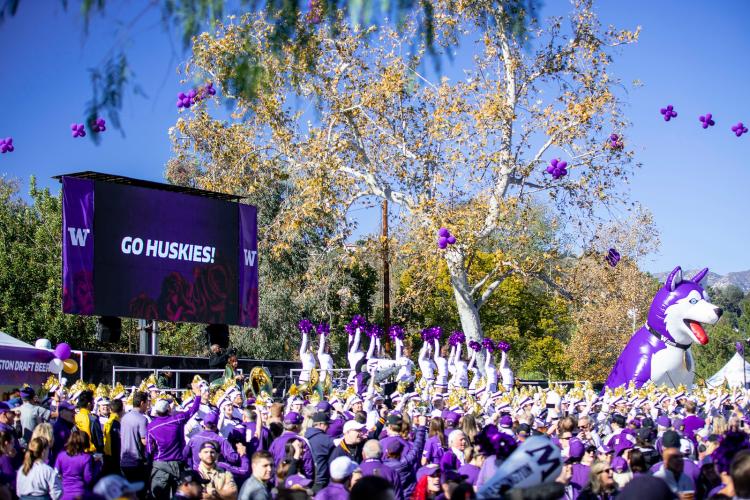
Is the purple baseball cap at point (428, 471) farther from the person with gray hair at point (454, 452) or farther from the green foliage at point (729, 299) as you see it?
the green foliage at point (729, 299)

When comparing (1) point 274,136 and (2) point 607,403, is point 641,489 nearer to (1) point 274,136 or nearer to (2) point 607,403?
(2) point 607,403

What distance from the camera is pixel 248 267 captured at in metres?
24.5

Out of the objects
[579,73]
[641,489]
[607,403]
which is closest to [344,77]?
[579,73]

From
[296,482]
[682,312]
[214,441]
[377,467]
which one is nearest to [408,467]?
[377,467]

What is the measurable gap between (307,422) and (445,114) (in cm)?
1797

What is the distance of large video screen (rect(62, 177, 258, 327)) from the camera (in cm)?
2080

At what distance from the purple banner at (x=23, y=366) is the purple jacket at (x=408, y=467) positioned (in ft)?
33.0

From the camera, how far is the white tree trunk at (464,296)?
1126 inches

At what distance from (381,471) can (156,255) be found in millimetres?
15407

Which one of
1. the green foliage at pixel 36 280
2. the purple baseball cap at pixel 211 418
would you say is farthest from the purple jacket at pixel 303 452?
the green foliage at pixel 36 280

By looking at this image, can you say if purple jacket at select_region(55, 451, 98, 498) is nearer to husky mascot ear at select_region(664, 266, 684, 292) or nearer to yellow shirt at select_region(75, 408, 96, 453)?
yellow shirt at select_region(75, 408, 96, 453)

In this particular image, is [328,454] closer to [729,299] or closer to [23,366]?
[23,366]

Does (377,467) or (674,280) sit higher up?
(674,280)

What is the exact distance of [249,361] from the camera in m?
22.4
